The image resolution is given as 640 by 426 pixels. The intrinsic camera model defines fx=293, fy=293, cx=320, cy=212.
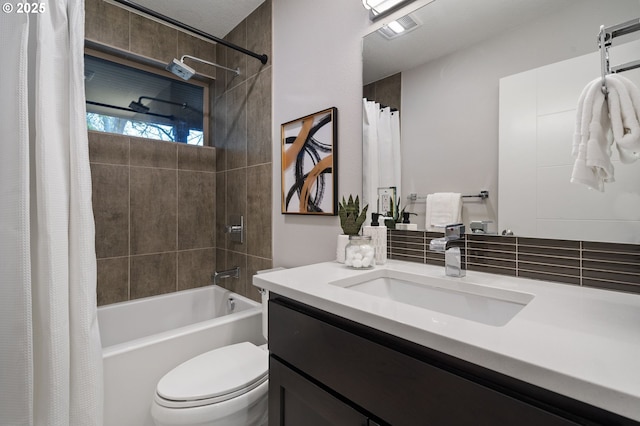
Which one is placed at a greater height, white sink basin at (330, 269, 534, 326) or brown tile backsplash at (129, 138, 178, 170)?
brown tile backsplash at (129, 138, 178, 170)

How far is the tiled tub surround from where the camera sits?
760 mm

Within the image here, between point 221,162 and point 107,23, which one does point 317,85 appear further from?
point 107,23

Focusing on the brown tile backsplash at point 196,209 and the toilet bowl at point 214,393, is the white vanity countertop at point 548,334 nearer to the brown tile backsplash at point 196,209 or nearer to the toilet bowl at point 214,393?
the toilet bowl at point 214,393

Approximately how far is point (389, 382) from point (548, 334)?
30 centimetres

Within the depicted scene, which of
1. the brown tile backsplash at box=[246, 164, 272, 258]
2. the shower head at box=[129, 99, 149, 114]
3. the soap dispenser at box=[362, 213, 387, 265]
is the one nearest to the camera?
the soap dispenser at box=[362, 213, 387, 265]

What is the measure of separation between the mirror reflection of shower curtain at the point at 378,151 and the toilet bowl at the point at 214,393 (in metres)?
0.82

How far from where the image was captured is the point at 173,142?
89.4 inches

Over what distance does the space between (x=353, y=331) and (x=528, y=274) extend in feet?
2.02

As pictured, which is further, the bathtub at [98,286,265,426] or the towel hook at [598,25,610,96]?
the bathtub at [98,286,265,426]

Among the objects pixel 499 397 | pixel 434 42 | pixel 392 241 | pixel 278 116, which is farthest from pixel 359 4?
pixel 499 397

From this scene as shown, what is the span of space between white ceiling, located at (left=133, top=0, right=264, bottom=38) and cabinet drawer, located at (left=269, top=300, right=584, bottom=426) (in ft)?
6.74

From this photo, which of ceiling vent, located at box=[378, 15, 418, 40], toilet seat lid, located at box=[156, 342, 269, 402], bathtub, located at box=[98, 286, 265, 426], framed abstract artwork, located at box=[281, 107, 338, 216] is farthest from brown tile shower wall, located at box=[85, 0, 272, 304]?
ceiling vent, located at box=[378, 15, 418, 40]

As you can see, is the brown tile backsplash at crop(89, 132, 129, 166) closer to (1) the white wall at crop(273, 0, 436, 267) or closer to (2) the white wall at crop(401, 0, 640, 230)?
(1) the white wall at crop(273, 0, 436, 267)

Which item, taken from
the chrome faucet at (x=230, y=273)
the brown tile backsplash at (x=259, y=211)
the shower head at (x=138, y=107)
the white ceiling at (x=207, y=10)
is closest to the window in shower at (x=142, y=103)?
the shower head at (x=138, y=107)
